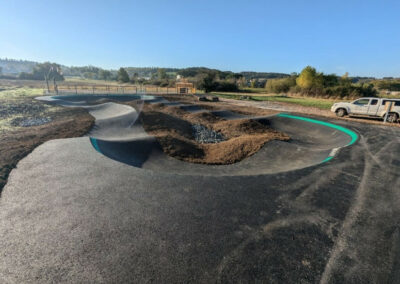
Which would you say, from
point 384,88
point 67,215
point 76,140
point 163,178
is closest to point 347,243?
point 163,178

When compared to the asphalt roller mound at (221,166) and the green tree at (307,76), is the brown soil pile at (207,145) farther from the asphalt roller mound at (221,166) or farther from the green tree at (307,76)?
the green tree at (307,76)

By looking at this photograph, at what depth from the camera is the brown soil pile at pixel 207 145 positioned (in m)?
8.36

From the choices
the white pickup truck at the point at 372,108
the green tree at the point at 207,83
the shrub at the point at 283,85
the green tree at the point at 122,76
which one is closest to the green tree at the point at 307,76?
the shrub at the point at 283,85

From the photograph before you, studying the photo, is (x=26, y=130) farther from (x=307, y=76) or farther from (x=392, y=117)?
(x=307, y=76)

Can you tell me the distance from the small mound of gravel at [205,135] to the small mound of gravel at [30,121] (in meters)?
10.1

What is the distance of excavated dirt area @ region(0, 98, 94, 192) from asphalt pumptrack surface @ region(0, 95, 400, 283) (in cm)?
49

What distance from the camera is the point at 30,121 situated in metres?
12.5

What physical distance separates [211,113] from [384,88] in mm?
52612

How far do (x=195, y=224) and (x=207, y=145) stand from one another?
6893mm

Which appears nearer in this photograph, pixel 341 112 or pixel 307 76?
pixel 341 112

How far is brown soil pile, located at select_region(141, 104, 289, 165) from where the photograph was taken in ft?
27.4

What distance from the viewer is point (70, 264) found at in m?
2.54

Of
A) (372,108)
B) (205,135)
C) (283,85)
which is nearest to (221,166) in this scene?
(205,135)

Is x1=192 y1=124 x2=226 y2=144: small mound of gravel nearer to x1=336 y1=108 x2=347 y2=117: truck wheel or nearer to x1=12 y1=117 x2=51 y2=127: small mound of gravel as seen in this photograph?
x1=12 y1=117 x2=51 y2=127: small mound of gravel
